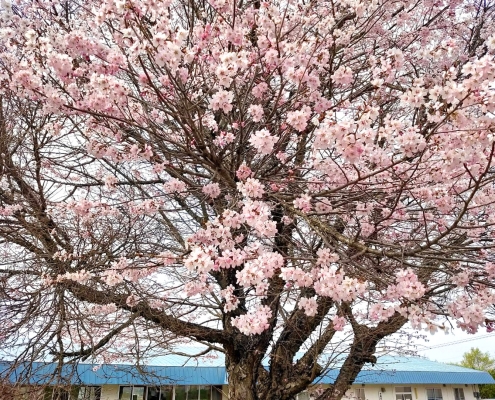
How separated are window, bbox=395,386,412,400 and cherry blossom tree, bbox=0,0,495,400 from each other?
51.1 feet

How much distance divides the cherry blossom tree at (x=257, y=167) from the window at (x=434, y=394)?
17.2 metres

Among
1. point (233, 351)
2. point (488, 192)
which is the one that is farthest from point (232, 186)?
point (233, 351)

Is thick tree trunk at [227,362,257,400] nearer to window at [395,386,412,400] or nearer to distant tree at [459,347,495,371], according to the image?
window at [395,386,412,400]

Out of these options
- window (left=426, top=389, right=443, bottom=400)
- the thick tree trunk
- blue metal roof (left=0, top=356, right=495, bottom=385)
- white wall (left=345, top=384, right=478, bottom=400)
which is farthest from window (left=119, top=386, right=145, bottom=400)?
window (left=426, top=389, right=443, bottom=400)

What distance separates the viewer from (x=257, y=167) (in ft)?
12.2

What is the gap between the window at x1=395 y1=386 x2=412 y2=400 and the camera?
1962 centimetres

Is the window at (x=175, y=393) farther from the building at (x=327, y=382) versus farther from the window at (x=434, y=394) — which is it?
the window at (x=434, y=394)

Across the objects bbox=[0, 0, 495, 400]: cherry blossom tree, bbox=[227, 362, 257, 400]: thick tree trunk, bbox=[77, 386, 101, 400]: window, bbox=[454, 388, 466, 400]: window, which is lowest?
bbox=[454, 388, 466, 400]: window

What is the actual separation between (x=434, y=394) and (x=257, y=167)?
21.5m

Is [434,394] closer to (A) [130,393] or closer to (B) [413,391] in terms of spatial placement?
(B) [413,391]

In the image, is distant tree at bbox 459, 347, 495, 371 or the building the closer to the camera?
the building

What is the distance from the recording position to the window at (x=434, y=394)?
20.5 meters

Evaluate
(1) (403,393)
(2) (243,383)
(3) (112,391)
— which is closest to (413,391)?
(1) (403,393)

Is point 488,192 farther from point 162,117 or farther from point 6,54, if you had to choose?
point 6,54
